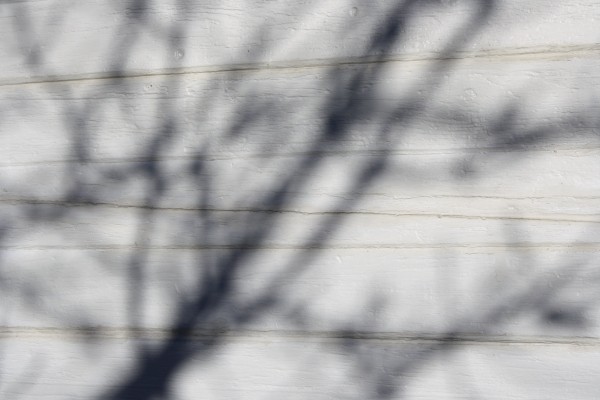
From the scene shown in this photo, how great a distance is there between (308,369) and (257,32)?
0.69m

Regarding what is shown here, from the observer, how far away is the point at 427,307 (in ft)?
5.05

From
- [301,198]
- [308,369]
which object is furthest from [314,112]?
[308,369]

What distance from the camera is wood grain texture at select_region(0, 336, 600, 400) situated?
4.97 ft

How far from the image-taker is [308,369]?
1.60 m

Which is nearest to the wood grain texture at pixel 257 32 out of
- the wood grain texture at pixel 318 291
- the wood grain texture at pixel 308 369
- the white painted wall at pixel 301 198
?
the white painted wall at pixel 301 198

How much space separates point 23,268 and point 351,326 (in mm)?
713

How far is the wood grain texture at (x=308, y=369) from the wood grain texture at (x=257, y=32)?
0.57 m

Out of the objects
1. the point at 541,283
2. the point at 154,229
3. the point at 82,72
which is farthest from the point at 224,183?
the point at 541,283

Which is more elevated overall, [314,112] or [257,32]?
[257,32]

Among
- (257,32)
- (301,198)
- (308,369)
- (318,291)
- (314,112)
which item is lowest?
(308,369)

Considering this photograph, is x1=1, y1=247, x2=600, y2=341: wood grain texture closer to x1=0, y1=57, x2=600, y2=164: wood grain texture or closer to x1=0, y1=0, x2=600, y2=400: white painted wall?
x1=0, y1=0, x2=600, y2=400: white painted wall

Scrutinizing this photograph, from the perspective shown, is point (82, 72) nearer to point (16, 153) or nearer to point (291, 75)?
point (16, 153)

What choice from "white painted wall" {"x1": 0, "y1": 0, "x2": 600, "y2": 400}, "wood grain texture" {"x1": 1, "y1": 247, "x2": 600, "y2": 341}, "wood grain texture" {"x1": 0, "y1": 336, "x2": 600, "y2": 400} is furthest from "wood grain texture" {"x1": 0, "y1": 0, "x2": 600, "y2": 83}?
"wood grain texture" {"x1": 0, "y1": 336, "x2": 600, "y2": 400}

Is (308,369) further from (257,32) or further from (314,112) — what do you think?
(257,32)
